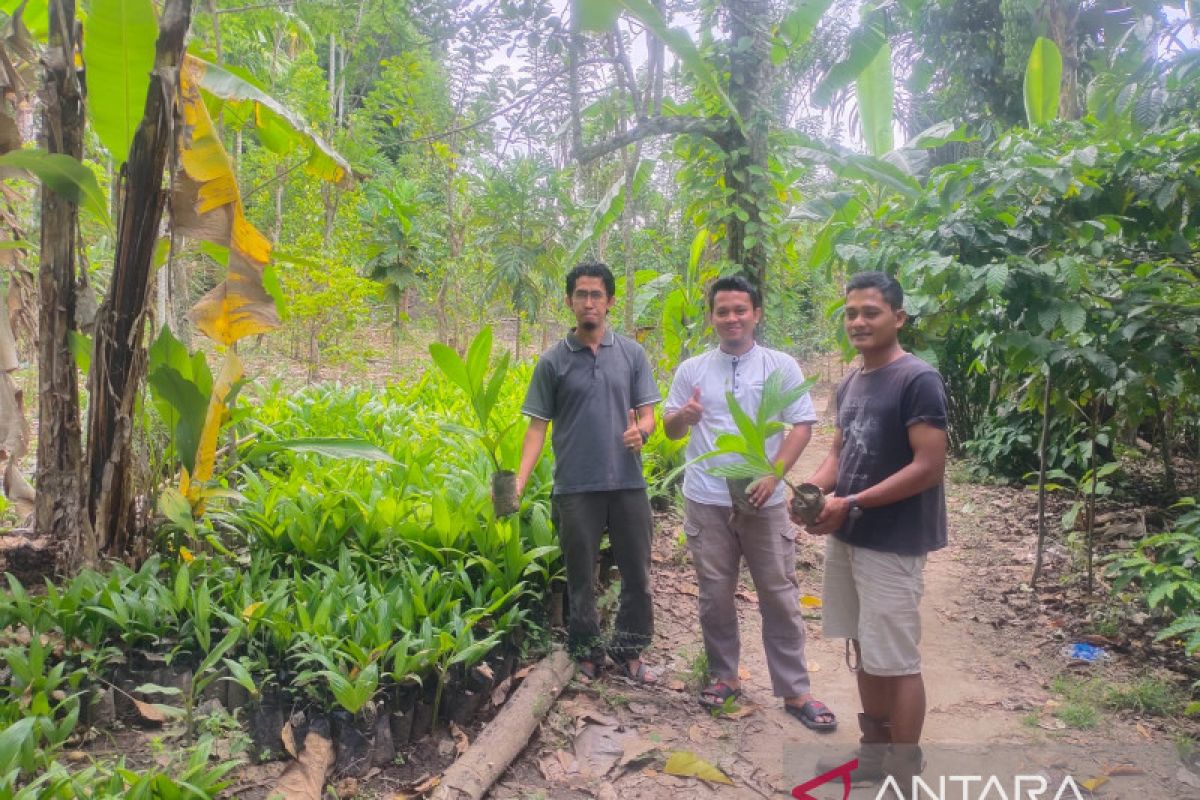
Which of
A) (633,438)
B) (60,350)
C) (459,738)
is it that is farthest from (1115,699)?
(60,350)

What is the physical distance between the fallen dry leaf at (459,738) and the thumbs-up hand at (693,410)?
54.7 inches

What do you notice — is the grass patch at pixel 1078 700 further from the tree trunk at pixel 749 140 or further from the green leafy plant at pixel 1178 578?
the tree trunk at pixel 749 140

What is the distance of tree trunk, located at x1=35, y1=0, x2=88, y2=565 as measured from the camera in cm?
319

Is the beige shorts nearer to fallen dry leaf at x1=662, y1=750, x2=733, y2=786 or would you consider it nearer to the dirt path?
the dirt path

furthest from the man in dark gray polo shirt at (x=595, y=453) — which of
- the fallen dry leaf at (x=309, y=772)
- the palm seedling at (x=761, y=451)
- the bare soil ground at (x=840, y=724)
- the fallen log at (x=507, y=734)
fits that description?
the fallen dry leaf at (x=309, y=772)

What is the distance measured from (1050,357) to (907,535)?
5.44 ft

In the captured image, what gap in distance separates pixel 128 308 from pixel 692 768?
2765 millimetres

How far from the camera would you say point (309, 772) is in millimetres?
2459

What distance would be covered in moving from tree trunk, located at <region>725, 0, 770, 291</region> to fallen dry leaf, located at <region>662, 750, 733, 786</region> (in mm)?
3145

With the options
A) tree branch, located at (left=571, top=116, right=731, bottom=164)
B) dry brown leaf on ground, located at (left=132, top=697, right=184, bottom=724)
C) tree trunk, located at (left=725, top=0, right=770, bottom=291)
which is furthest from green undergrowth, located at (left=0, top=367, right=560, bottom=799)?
tree trunk, located at (left=725, top=0, right=770, bottom=291)

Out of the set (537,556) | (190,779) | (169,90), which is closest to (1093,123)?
(537,556)

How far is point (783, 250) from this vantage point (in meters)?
6.12

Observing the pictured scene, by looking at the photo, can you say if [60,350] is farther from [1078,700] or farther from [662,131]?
[1078,700]

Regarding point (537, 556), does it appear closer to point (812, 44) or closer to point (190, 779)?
point (190, 779)
